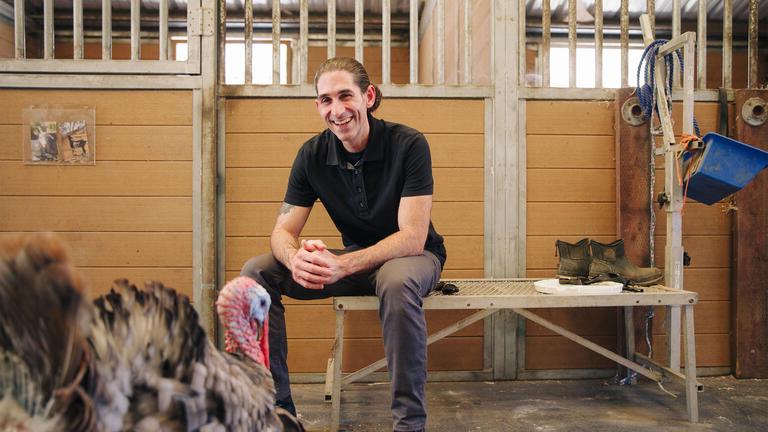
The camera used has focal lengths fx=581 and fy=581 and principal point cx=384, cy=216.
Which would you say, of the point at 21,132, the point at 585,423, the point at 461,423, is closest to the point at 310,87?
→ the point at 21,132

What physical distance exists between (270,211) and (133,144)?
68 cm

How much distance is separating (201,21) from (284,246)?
1.22 meters

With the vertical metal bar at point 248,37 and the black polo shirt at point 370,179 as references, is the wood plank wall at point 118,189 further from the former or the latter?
the black polo shirt at point 370,179

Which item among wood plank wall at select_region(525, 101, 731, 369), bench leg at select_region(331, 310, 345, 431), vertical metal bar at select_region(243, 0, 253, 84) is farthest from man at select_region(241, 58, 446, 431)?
wood plank wall at select_region(525, 101, 731, 369)

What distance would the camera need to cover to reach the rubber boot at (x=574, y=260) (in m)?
2.39

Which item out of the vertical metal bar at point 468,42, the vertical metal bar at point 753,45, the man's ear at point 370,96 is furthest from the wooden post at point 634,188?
the man's ear at point 370,96

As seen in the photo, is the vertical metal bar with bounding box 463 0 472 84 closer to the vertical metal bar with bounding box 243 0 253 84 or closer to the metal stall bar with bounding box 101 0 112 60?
the vertical metal bar with bounding box 243 0 253 84

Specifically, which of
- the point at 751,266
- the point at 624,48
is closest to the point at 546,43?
the point at 624,48

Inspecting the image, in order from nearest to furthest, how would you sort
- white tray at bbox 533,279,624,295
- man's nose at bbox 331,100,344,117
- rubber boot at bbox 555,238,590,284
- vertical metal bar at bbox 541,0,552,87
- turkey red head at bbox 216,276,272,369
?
1. turkey red head at bbox 216,276,272,369
2. man's nose at bbox 331,100,344,117
3. white tray at bbox 533,279,624,295
4. rubber boot at bbox 555,238,590,284
5. vertical metal bar at bbox 541,0,552,87

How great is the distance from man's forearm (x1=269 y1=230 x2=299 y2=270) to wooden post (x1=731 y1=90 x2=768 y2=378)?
2.08m

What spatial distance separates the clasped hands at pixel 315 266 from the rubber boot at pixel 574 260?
3.18 feet

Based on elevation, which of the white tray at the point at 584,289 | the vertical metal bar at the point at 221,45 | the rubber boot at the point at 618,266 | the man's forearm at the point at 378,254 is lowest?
the white tray at the point at 584,289

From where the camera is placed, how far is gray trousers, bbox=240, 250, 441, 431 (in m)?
1.70

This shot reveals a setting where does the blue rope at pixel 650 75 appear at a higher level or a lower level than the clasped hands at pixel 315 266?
higher
